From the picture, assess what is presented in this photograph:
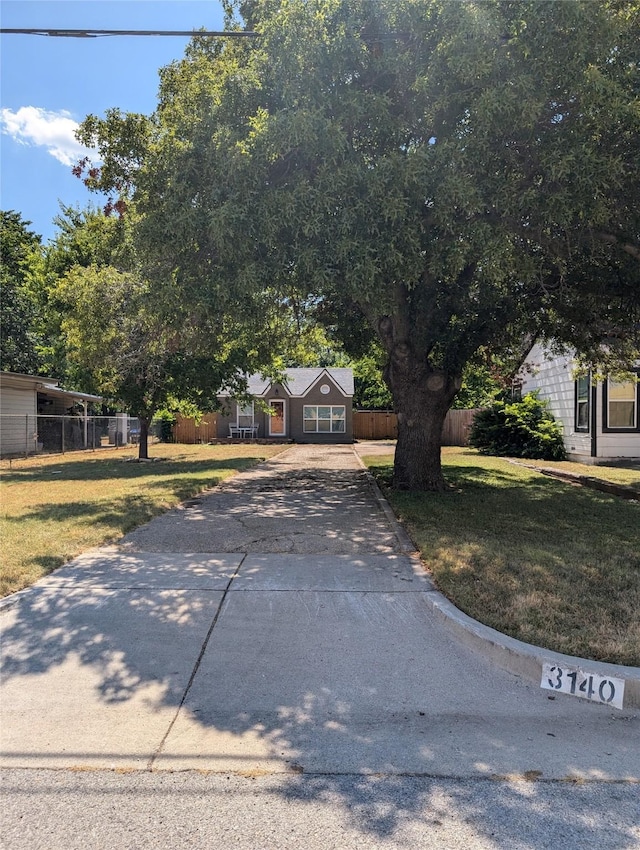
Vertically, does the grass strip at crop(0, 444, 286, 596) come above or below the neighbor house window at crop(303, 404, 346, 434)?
below

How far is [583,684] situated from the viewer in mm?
3885

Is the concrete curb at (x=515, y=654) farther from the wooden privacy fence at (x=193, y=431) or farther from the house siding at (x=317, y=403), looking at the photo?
the wooden privacy fence at (x=193, y=431)

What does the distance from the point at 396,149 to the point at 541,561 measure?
5064mm

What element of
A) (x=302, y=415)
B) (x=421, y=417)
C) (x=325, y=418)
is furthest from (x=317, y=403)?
(x=421, y=417)

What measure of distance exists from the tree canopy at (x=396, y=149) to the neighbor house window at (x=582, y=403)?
37.5 feet

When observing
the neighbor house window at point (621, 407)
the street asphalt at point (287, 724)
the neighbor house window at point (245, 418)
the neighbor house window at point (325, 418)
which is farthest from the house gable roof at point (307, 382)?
the street asphalt at point (287, 724)

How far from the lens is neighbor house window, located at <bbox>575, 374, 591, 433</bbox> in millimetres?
18578

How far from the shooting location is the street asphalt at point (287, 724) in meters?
2.70

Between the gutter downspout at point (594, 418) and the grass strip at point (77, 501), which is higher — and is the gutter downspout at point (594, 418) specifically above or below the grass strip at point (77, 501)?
above

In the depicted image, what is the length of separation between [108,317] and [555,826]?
12433mm

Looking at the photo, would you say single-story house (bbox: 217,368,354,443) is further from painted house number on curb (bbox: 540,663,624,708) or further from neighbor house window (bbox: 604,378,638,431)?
painted house number on curb (bbox: 540,663,624,708)

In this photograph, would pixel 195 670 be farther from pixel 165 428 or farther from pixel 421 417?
pixel 165 428

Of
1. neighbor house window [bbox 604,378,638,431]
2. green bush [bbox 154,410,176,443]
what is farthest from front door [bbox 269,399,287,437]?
neighbor house window [bbox 604,378,638,431]

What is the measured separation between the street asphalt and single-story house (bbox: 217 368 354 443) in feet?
92.9
